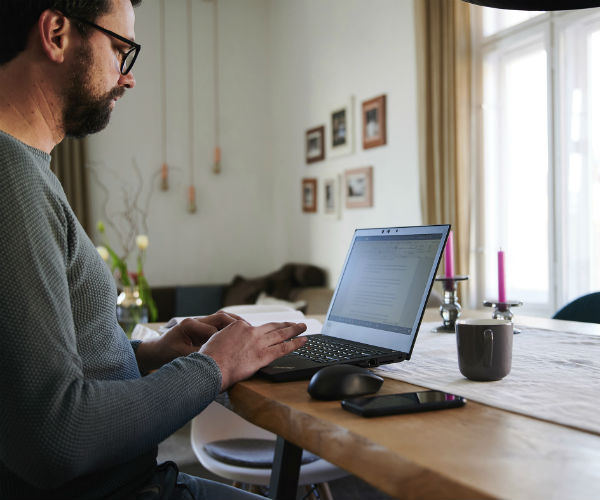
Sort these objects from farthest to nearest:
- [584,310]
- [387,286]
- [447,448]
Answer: [584,310]
[387,286]
[447,448]

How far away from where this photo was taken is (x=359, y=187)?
14.8 feet

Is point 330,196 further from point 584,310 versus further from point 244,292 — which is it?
point 584,310

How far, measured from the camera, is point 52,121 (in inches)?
40.3

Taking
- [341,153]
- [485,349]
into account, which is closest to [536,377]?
[485,349]

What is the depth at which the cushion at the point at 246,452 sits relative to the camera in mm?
1581

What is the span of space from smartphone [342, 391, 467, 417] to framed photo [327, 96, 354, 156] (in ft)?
12.7

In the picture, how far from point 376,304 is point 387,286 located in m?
0.04

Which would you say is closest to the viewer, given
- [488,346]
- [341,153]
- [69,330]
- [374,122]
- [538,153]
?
[69,330]

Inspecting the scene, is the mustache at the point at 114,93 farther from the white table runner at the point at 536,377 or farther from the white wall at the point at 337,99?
the white wall at the point at 337,99

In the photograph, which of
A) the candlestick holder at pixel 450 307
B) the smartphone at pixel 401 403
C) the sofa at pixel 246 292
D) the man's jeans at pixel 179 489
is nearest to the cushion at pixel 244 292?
the sofa at pixel 246 292

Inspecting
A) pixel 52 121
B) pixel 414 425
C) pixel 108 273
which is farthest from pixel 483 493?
pixel 52 121

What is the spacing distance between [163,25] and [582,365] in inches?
→ 203

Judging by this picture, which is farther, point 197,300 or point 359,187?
point 197,300

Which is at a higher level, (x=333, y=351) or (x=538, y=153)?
(x=538, y=153)
